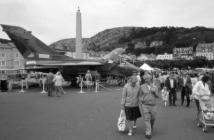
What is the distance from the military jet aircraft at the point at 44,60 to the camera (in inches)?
854

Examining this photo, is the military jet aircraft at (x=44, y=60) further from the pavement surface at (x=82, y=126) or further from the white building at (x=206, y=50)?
the white building at (x=206, y=50)

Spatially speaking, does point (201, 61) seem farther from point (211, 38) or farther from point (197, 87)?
point (211, 38)

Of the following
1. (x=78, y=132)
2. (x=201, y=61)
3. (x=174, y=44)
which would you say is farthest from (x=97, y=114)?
(x=174, y=44)

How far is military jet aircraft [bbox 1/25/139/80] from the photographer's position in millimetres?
21703

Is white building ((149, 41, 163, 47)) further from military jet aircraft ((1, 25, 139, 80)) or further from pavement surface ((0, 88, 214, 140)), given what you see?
pavement surface ((0, 88, 214, 140))

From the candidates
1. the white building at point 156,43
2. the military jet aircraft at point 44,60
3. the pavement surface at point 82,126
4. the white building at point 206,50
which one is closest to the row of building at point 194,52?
the white building at point 206,50

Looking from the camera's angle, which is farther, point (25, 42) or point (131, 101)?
point (25, 42)

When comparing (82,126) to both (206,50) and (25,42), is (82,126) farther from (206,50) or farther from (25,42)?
(206,50)

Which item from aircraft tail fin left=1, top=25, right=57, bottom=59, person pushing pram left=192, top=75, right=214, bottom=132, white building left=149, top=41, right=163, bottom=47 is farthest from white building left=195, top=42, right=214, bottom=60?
person pushing pram left=192, top=75, right=214, bottom=132

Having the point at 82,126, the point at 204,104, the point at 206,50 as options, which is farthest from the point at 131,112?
the point at 206,50

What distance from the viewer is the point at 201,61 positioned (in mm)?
83562

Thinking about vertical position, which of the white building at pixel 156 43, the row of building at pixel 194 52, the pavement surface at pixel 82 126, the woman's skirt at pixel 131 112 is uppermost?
the white building at pixel 156 43

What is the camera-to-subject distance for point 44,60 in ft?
74.8

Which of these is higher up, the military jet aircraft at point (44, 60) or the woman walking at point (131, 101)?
the military jet aircraft at point (44, 60)
